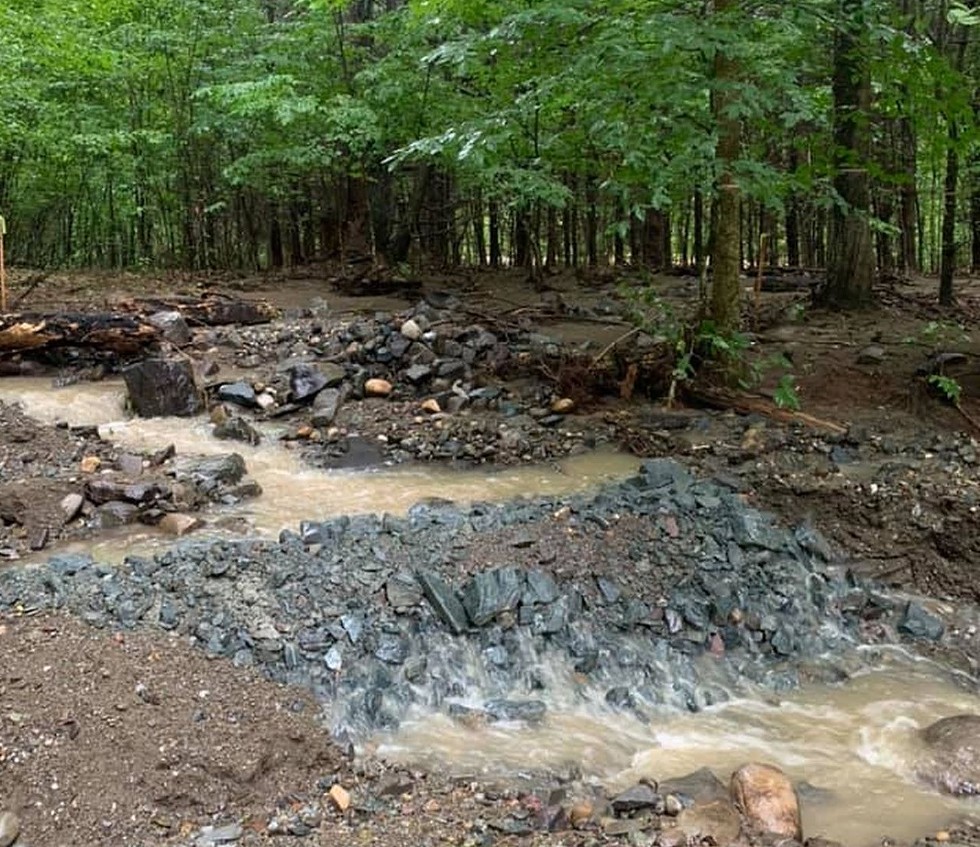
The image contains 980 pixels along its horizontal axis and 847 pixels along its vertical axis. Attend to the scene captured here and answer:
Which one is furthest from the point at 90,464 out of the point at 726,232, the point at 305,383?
the point at 726,232

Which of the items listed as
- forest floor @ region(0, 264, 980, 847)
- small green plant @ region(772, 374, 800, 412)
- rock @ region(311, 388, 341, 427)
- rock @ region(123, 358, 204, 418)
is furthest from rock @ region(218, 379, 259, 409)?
small green plant @ region(772, 374, 800, 412)

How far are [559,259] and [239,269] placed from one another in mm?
8036

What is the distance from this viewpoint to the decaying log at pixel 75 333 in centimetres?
962

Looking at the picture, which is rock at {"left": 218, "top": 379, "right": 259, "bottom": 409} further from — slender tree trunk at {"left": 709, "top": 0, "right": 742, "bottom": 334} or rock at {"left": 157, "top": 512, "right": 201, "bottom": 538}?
slender tree trunk at {"left": 709, "top": 0, "right": 742, "bottom": 334}

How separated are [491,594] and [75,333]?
22.8 feet

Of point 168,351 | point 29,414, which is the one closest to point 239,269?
point 168,351

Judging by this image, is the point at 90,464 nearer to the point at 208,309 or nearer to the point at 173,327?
the point at 173,327

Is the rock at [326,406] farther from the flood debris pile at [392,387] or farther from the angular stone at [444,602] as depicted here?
the angular stone at [444,602]

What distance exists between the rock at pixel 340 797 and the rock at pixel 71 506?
137 inches

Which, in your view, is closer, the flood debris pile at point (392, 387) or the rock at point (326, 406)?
the flood debris pile at point (392, 387)

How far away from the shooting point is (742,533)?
5.88 metres

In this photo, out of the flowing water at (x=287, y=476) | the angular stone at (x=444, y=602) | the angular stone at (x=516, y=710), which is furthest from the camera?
the flowing water at (x=287, y=476)

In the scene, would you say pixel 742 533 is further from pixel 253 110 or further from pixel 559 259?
pixel 559 259

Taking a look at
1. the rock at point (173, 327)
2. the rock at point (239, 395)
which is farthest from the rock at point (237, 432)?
the rock at point (173, 327)
